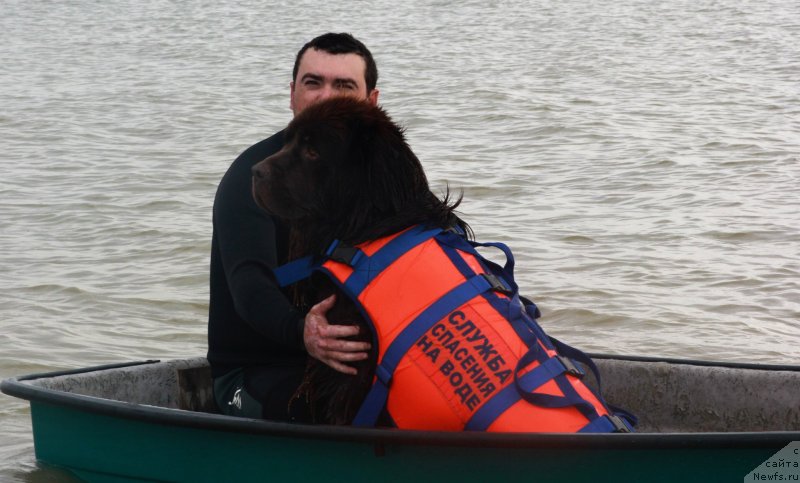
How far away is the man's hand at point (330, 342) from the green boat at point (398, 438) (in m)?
0.23

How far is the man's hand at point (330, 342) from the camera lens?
350 cm

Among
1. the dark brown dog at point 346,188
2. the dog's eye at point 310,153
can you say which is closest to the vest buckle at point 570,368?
the dark brown dog at point 346,188

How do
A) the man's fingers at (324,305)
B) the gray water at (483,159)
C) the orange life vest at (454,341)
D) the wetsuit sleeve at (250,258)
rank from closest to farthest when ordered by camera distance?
1. the orange life vest at (454,341)
2. the man's fingers at (324,305)
3. the wetsuit sleeve at (250,258)
4. the gray water at (483,159)

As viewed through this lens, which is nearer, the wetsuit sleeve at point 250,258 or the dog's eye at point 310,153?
the dog's eye at point 310,153

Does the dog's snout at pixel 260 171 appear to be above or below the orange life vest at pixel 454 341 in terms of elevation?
above

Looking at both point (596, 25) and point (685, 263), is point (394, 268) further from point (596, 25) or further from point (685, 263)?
point (596, 25)

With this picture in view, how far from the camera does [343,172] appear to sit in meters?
3.54

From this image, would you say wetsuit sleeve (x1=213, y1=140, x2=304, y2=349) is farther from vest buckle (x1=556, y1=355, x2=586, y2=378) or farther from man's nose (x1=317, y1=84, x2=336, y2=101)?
vest buckle (x1=556, y1=355, x2=586, y2=378)

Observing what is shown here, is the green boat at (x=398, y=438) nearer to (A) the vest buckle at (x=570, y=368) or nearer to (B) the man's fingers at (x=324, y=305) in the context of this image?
(A) the vest buckle at (x=570, y=368)

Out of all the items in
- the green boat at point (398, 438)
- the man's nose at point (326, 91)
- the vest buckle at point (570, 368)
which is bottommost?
the green boat at point (398, 438)

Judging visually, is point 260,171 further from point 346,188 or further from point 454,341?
point 454,341

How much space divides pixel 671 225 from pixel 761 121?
18.3ft

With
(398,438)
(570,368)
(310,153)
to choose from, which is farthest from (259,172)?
(570,368)

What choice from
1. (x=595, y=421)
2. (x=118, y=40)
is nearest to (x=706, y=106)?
(x=118, y=40)
